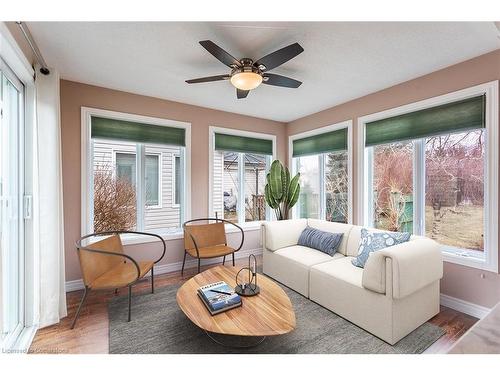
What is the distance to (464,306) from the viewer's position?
7.41ft

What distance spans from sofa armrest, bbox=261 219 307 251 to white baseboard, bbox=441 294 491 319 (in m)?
1.68

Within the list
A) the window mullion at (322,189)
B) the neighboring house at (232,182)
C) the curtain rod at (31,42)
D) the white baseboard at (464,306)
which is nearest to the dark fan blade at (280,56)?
the curtain rod at (31,42)

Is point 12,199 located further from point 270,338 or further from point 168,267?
point 270,338

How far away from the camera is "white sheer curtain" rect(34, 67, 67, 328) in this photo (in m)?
2.03

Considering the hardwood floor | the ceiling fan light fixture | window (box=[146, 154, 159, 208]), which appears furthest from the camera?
window (box=[146, 154, 159, 208])

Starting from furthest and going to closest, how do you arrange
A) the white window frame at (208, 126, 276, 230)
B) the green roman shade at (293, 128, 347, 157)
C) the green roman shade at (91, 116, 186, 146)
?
1. the white window frame at (208, 126, 276, 230)
2. the green roman shade at (293, 128, 347, 157)
3. the green roman shade at (91, 116, 186, 146)

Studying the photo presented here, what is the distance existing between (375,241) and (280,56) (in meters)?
1.97

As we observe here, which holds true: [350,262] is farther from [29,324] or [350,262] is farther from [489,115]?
[29,324]

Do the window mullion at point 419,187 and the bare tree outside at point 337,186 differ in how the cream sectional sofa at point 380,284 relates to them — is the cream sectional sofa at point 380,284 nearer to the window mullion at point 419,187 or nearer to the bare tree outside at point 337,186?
the window mullion at point 419,187

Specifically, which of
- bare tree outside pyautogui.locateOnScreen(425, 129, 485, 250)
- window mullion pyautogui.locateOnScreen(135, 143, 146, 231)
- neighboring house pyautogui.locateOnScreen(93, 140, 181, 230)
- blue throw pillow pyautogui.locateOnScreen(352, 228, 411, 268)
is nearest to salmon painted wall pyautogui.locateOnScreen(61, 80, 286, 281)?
neighboring house pyautogui.locateOnScreen(93, 140, 181, 230)

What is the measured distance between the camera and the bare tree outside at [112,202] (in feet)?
9.96

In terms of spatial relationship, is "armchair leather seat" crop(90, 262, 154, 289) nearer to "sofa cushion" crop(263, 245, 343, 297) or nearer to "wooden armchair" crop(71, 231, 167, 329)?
"wooden armchair" crop(71, 231, 167, 329)

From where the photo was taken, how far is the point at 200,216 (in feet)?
11.9
